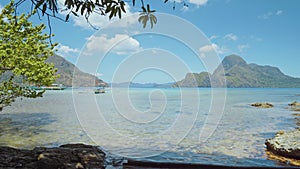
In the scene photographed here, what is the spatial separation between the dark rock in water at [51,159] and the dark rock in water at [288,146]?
15.8 ft

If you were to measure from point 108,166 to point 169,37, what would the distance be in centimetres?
345

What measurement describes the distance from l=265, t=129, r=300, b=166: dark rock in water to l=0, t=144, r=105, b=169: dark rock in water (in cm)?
481

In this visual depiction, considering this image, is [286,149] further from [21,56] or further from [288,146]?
[21,56]

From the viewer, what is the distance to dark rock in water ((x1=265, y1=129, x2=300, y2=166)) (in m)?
6.20

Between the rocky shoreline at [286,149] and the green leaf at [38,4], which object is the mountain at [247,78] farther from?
the green leaf at [38,4]

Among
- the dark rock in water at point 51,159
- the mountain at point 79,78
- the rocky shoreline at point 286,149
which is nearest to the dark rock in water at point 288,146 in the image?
the rocky shoreline at point 286,149

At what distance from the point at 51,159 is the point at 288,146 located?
232 inches

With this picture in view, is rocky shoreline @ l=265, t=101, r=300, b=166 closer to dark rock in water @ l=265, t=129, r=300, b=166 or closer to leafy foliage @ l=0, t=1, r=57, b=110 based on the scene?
dark rock in water @ l=265, t=129, r=300, b=166

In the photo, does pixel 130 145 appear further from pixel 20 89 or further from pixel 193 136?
pixel 20 89

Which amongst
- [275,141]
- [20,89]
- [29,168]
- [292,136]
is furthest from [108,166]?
[20,89]

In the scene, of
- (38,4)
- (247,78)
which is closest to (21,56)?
(38,4)

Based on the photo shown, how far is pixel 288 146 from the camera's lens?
6.54m

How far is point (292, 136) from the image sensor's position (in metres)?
7.39

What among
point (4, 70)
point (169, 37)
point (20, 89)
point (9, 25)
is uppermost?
point (9, 25)
